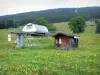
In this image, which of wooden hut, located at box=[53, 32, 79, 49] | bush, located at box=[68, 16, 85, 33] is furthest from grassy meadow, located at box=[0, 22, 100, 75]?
bush, located at box=[68, 16, 85, 33]

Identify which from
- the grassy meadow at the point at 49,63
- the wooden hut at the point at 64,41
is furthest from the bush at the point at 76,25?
the grassy meadow at the point at 49,63

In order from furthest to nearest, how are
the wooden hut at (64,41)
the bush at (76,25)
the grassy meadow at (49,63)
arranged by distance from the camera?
the bush at (76,25), the wooden hut at (64,41), the grassy meadow at (49,63)

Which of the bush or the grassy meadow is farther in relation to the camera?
the bush

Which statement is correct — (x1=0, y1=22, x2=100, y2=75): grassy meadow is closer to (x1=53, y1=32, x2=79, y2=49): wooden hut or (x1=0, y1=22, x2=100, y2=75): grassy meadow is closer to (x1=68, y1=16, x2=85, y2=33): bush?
(x1=53, y1=32, x2=79, y2=49): wooden hut

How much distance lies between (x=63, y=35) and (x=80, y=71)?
40299mm

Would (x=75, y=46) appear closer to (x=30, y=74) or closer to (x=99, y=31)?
(x=30, y=74)

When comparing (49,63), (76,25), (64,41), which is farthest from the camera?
(76,25)

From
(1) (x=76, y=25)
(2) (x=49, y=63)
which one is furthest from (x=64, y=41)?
(1) (x=76, y=25)

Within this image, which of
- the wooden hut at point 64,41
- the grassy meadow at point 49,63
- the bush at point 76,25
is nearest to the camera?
the grassy meadow at point 49,63

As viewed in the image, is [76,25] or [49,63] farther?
[76,25]

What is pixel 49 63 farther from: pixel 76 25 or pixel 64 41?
pixel 76 25

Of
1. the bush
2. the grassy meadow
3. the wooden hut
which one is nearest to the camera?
the grassy meadow

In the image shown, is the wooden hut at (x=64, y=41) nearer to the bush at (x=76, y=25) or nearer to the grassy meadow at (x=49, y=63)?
the grassy meadow at (x=49, y=63)

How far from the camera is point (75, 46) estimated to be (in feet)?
201
